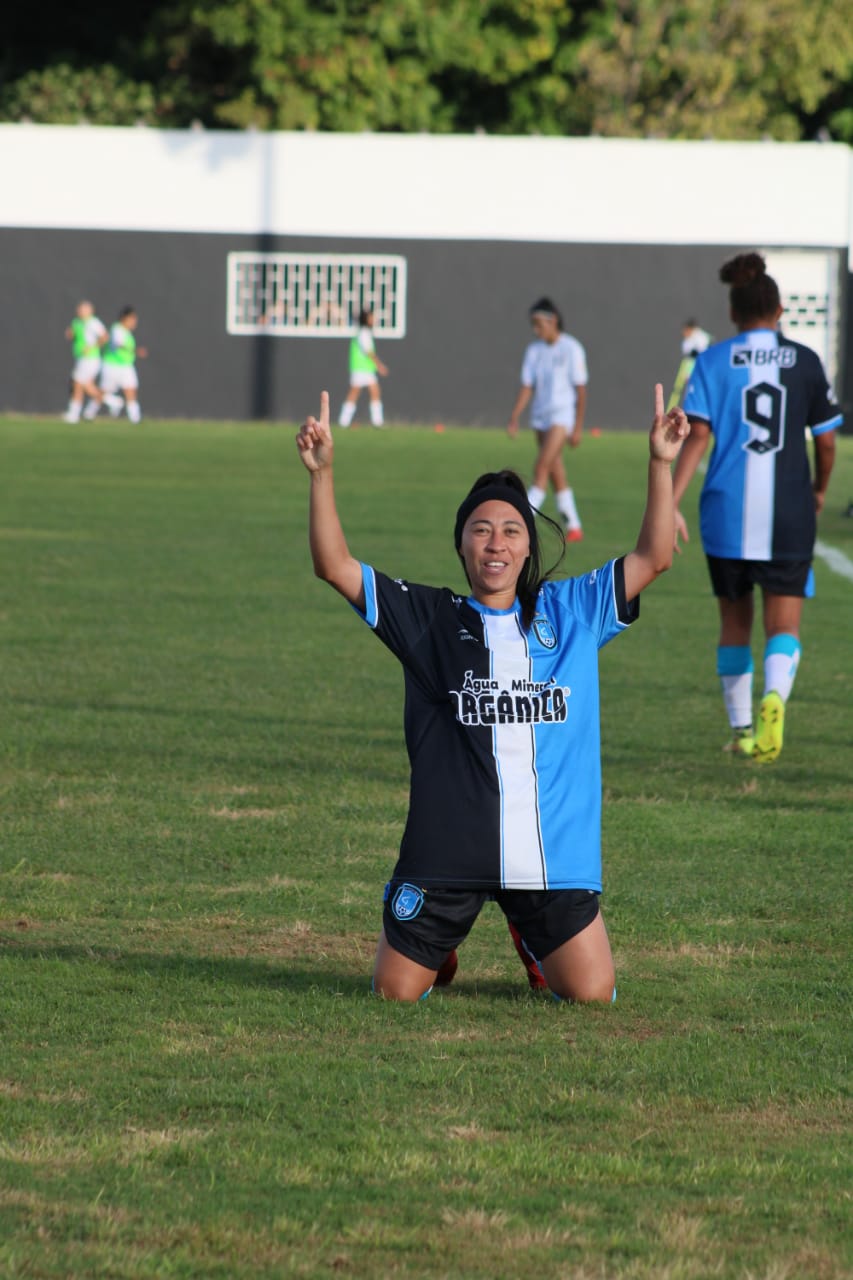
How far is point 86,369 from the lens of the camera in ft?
118

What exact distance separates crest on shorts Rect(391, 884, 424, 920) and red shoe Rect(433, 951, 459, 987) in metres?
0.24

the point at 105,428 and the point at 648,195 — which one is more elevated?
the point at 648,195

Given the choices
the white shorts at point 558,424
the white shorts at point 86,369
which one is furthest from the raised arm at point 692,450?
the white shorts at point 86,369


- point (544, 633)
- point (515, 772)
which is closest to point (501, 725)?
point (515, 772)

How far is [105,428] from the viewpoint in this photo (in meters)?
33.5

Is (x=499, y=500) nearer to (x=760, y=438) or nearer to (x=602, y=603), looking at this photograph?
(x=602, y=603)

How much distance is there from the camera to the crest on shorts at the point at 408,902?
5.10 m

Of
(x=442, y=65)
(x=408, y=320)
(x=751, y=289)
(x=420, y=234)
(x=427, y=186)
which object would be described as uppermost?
(x=442, y=65)

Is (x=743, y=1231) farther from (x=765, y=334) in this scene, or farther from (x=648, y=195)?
(x=648, y=195)

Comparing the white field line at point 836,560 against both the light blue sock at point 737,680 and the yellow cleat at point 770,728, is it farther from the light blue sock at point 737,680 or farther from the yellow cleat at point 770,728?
the yellow cleat at point 770,728

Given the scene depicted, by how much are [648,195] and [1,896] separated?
32.5 metres

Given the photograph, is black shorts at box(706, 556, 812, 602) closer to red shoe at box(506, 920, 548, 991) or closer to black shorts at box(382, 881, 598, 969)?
red shoe at box(506, 920, 548, 991)

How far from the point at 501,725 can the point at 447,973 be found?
678 millimetres

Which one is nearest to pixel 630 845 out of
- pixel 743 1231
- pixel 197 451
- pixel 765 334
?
pixel 765 334
